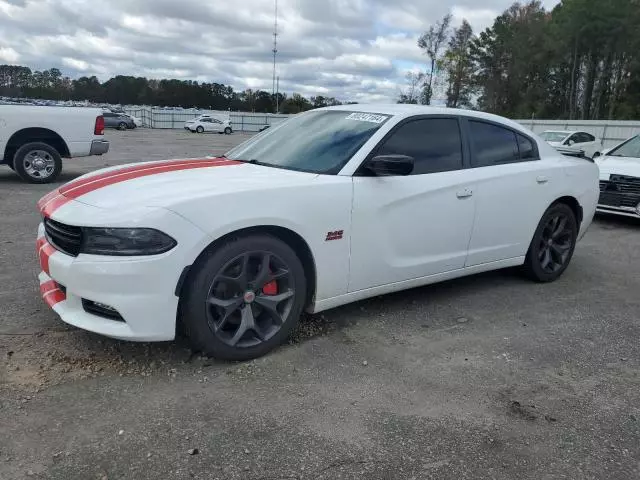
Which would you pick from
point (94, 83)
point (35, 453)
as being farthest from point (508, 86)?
point (94, 83)

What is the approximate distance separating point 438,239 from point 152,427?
7.92ft

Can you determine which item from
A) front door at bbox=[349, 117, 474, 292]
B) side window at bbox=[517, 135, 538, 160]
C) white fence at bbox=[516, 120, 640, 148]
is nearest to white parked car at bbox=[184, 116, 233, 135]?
white fence at bbox=[516, 120, 640, 148]

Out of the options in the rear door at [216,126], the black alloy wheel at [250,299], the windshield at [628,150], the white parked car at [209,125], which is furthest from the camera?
the rear door at [216,126]

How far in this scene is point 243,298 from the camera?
3195mm

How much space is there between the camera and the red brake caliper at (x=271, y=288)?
3323 millimetres

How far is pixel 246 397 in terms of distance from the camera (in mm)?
2887

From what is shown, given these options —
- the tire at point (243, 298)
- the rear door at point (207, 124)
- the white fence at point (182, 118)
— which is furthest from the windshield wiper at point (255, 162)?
the white fence at point (182, 118)

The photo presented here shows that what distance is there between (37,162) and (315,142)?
7888mm

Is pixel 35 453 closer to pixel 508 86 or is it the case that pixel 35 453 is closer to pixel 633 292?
pixel 633 292

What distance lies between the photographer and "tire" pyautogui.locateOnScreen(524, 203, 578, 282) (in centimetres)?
499

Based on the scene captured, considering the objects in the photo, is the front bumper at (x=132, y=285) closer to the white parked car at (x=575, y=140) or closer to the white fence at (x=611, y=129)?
the white parked car at (x=575, y=140)

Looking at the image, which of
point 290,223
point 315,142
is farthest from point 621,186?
point 290,223

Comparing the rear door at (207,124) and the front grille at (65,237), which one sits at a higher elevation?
the rear door at (207,124)

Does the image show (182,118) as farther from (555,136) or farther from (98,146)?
(98,146)
